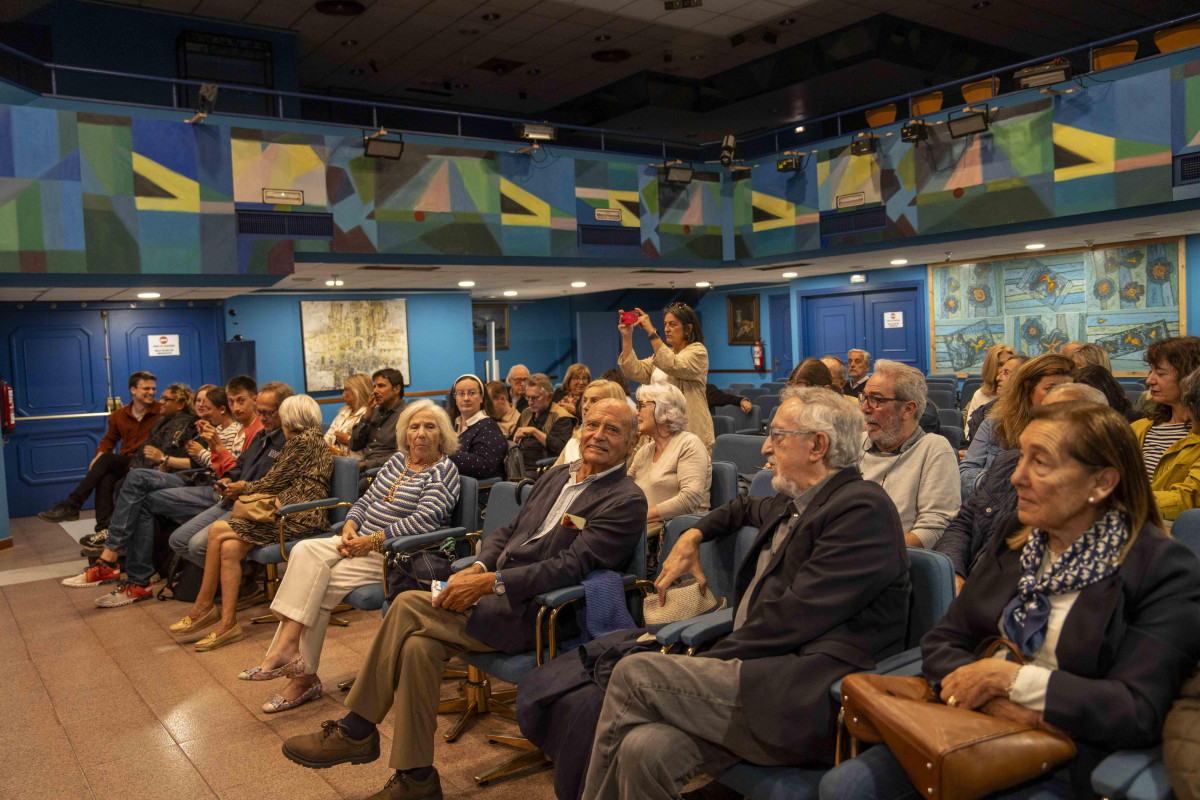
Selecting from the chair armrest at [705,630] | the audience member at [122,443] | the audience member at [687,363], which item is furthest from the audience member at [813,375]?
the audience member at [122,443]

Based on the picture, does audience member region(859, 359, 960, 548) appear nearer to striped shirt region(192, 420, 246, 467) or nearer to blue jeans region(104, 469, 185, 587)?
striped shirt region(192, 420, 246, 467)

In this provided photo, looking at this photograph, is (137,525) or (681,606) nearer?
(681,606)

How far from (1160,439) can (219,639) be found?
4.57 m

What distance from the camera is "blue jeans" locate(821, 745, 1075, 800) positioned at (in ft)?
5.81

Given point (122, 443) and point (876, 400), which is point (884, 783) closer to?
point (876, 400)

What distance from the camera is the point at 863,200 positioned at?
962 cm

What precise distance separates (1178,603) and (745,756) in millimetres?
984

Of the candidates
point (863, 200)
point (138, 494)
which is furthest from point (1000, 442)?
point (863, 200)

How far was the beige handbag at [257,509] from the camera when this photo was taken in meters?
4.71

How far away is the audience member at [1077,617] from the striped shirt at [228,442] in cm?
506

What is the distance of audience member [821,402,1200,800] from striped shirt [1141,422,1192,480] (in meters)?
1.75

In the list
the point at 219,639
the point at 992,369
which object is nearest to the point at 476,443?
the point at 219,639

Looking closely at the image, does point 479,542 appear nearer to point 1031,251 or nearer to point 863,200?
point 863,200

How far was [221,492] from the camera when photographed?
5.23 m
